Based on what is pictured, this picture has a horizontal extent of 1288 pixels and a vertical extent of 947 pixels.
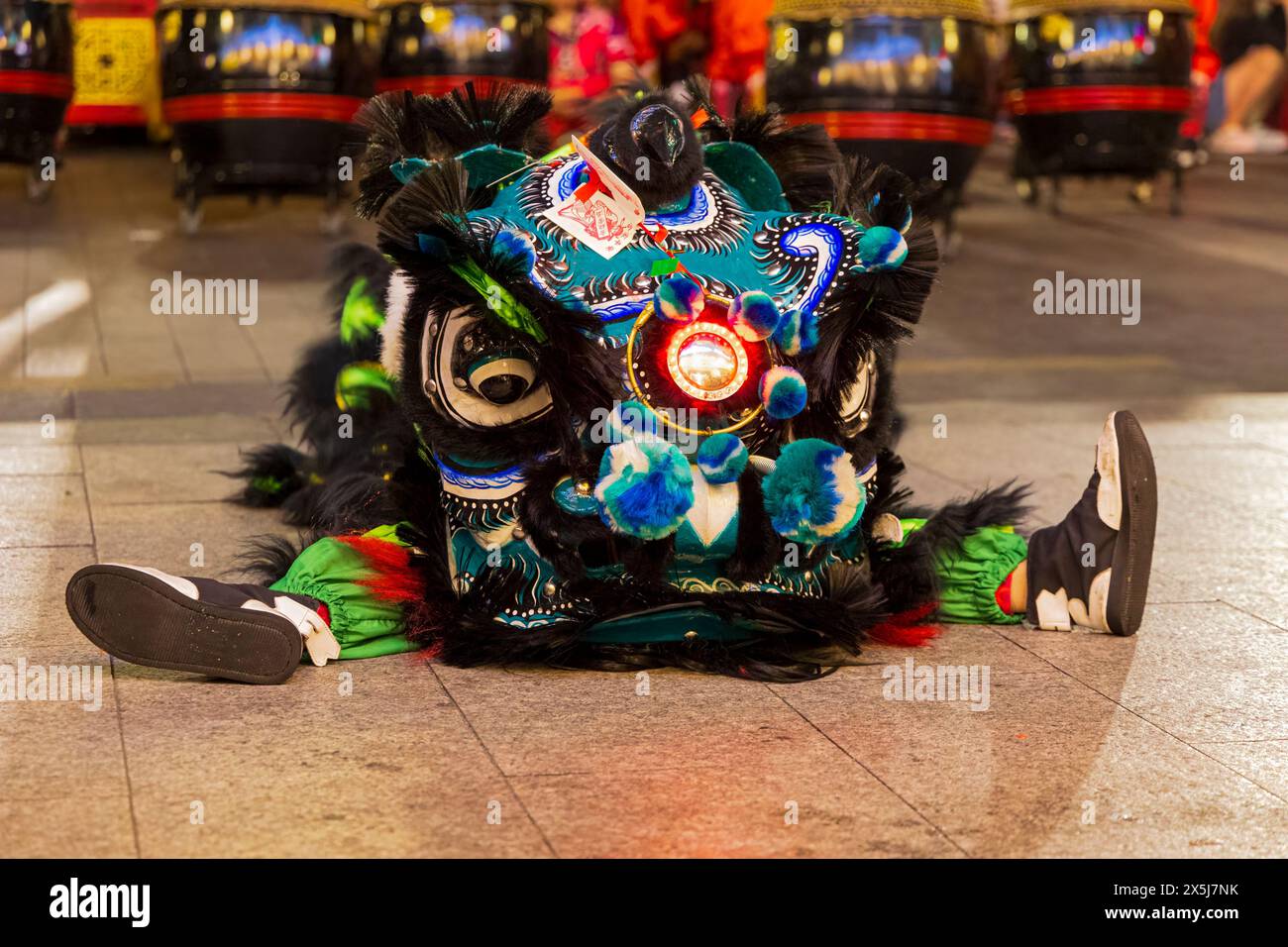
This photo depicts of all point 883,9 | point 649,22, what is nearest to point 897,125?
point 883,9

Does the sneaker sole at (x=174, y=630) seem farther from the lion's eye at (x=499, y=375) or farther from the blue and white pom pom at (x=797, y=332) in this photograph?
the blue and white pom pom at (x=797, y=332)

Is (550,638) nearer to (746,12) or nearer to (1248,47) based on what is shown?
(746,12)

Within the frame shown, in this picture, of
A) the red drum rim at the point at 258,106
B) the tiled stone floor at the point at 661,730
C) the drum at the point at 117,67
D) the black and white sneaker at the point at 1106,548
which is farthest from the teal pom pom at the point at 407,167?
the drum at the point at 117,67

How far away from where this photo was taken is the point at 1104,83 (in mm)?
8336

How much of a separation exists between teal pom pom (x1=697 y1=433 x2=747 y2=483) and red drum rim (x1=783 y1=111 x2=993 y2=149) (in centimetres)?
511

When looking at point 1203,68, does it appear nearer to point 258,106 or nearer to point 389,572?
point 258,106

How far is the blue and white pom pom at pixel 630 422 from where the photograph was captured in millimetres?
2686

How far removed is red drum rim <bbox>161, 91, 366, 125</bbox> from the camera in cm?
785

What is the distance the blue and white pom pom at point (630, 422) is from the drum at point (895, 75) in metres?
5.03

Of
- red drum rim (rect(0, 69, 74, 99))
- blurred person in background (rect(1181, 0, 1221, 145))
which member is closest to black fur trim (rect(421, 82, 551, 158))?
red drum rim (rect(0, 69, 74, 99))

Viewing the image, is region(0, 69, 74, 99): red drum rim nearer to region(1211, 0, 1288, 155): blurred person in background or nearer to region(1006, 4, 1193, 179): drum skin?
region(1006, 4, 1193, 179): drum skin

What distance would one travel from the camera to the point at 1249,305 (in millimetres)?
7492

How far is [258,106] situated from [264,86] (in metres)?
0.09
